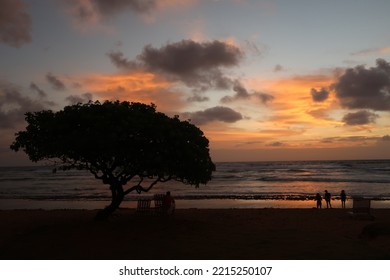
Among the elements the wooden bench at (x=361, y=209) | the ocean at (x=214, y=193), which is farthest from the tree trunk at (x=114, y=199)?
the ocean at (x=214, y=193)

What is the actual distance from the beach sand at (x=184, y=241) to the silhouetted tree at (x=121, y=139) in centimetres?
275

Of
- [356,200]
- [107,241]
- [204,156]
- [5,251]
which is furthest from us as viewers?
[356,200]

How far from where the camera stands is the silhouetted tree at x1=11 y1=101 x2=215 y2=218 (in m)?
15.5

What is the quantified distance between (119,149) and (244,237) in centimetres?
666

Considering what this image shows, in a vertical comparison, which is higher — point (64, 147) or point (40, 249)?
point (64, 147)

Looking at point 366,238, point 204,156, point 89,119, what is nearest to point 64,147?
point 89,119

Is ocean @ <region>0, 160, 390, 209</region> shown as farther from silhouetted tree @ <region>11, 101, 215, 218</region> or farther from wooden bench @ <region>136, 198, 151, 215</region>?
silhouetted tree @ <region>11, 101, 215, 218</region>

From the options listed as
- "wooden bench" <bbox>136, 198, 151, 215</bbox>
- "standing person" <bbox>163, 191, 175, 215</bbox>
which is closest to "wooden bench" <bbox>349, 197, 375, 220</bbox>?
"standing person" <bbox>163, 191, 175, 215</bbox>

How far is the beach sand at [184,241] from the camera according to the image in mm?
11758

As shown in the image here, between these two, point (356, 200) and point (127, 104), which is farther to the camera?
point (356, 200)

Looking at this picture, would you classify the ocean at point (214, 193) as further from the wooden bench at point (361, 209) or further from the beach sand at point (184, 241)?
the beach sand at point (184, 241)

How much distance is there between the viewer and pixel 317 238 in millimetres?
14445

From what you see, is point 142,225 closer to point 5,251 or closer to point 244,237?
point 244,237

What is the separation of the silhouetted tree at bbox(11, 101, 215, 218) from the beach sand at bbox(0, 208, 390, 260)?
9.04 feet
